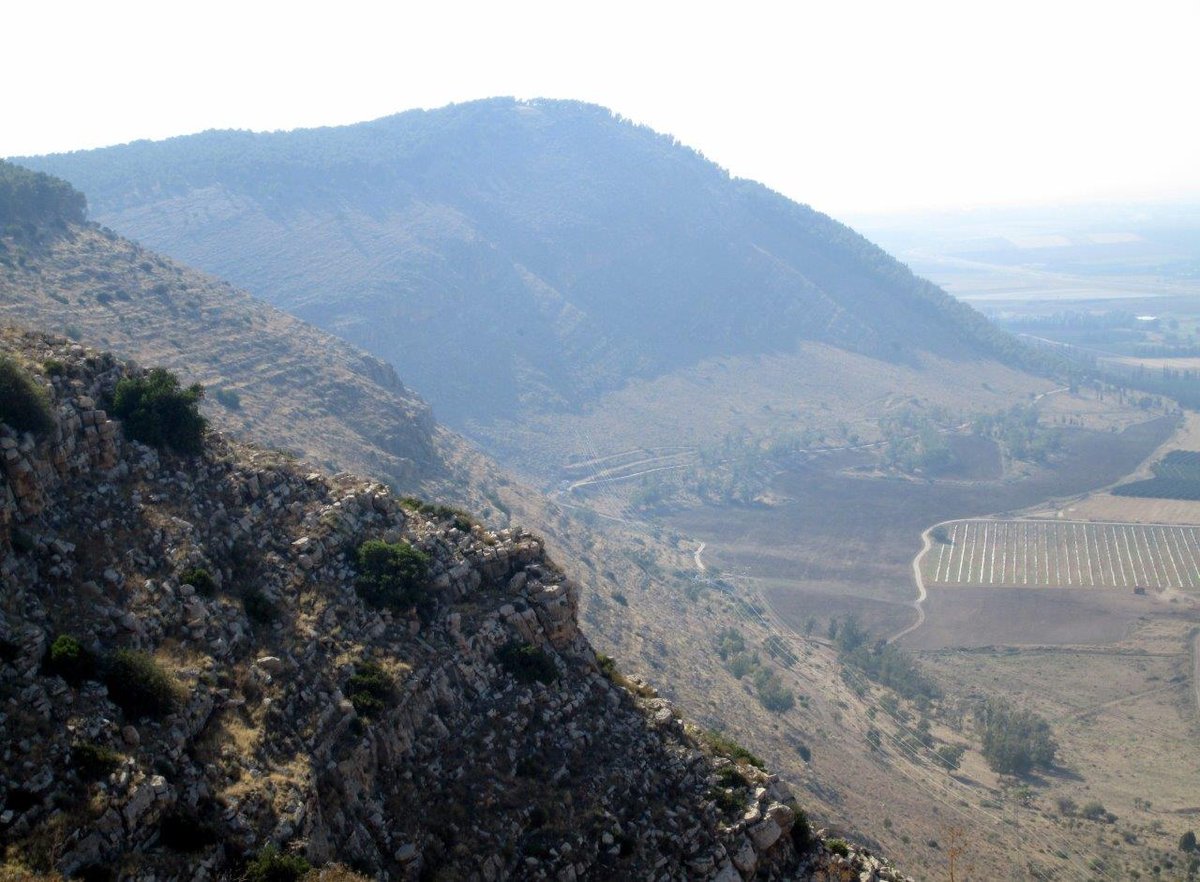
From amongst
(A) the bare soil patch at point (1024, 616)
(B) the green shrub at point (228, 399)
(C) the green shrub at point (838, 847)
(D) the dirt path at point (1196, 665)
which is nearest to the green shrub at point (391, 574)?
(C) the green shrub at point (838, 847)

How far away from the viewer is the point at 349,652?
83.0ft

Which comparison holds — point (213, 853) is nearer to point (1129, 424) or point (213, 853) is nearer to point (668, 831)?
point (668, 831)

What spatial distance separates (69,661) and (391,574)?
926 cm

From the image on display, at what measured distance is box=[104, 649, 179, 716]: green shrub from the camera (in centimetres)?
1997

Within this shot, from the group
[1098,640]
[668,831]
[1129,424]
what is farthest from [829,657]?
[1129,424]

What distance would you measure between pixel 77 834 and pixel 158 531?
33.3 feet

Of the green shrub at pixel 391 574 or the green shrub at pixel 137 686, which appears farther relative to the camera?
the green shrub at pixel 391 574

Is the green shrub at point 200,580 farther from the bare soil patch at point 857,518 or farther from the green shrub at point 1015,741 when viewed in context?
the bare soil patch at point 857,518

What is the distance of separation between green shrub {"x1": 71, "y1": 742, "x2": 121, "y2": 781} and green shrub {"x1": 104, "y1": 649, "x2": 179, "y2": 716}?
1619mm

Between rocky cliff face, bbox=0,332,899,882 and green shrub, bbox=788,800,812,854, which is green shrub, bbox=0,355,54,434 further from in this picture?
green shrub, bbox=788,800,812,854

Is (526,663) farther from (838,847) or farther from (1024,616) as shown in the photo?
(1024,616)

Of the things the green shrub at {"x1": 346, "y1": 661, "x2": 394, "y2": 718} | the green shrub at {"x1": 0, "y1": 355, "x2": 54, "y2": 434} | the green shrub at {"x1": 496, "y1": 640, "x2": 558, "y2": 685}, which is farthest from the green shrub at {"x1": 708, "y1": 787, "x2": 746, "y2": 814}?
the green shrub at {"x1": 0, "y1": 355, "x2": 54, "y2": 434}

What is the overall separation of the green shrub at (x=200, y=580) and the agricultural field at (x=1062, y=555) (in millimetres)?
104004

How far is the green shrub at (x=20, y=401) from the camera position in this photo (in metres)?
23.9
